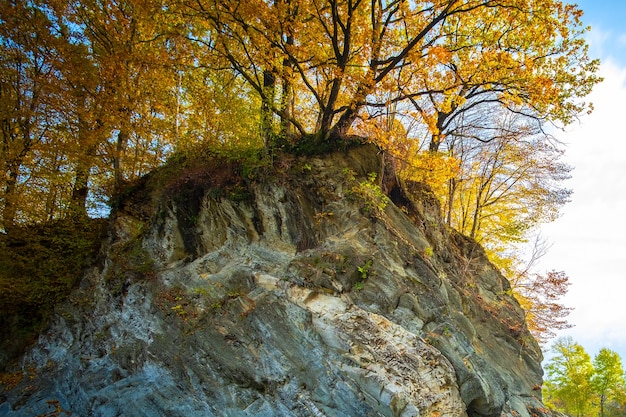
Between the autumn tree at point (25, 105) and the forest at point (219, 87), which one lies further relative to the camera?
the autumn tree at point (25, 105)

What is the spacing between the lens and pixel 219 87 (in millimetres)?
12234

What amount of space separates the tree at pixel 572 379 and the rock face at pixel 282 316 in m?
19.0

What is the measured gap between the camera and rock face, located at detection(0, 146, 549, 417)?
6539 millimetres

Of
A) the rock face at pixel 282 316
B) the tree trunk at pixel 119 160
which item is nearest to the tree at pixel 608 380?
the rock face at pixel 282 316

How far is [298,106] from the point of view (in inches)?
635

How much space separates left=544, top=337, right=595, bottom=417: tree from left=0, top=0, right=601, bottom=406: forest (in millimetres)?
15178

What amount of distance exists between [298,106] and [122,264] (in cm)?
1008

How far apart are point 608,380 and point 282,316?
95.3 ft

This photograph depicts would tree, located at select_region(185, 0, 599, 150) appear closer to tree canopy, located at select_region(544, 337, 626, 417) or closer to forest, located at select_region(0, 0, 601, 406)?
forest, located at select_region(0, 0, 601, 406)

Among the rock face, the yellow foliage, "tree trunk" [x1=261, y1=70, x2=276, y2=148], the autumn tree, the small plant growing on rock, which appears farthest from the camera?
the autumn tree

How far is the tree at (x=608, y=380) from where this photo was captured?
24109mm

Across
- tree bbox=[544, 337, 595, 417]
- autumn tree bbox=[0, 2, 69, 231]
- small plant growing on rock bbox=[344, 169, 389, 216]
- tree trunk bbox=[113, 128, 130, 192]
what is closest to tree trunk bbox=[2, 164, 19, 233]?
autumn tree bbox=[0, 2, 69, 231]

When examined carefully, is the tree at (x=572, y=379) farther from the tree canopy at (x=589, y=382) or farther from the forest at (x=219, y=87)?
the forest at (x=219, y=87)

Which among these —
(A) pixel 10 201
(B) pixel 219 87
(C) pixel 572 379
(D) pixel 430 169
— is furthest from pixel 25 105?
(C) pixel 572 379
